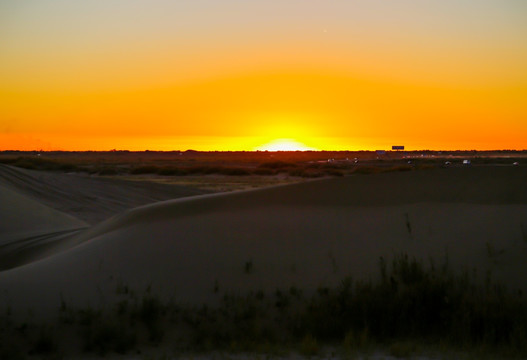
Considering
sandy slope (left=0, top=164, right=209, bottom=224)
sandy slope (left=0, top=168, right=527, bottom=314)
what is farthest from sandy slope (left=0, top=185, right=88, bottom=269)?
sandy slope (left=0, top=164, right=209, bottom=224)

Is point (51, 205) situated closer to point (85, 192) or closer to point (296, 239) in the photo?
point (85, 192)

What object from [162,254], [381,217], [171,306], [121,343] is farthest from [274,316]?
[381,217]

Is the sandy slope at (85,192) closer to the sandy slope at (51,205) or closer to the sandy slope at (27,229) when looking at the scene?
the sandy slope at (51,205)

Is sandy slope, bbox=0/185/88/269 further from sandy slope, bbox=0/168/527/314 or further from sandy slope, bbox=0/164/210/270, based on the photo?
sandy slope, bbox=0/168/527/314

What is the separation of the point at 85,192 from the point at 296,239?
2840 centimetres

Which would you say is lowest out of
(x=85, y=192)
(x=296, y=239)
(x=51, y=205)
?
(x=51, y=205)

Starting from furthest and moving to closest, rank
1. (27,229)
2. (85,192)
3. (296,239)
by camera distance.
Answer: (85,192) → (27,229) → (296,239)

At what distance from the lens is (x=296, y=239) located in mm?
12727

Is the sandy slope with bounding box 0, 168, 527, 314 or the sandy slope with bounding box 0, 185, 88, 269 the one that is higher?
the sandy slope with bounding box 0, 168, 527, 314

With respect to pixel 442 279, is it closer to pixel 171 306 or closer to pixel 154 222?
pixel 171 306

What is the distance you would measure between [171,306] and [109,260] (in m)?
2.84

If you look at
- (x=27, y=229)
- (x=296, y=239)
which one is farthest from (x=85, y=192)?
(x=296, y=239)

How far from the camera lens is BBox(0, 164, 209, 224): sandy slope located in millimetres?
33031

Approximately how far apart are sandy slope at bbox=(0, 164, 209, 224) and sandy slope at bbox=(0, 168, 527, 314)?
55.0 ft
